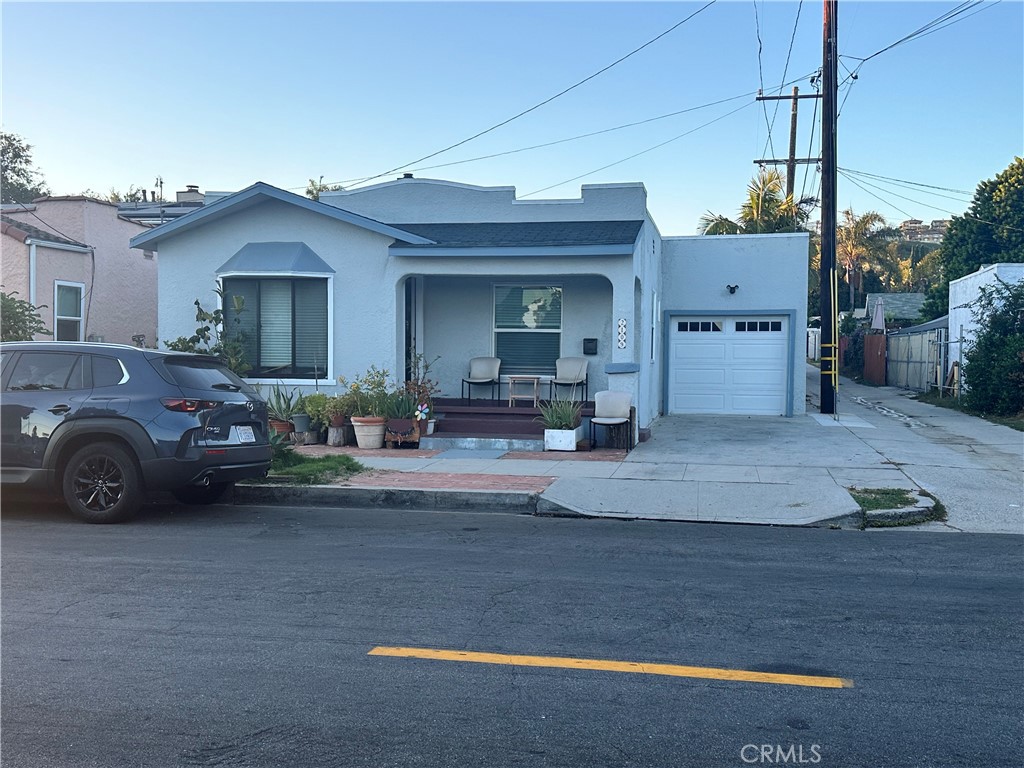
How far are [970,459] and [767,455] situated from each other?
112 inches

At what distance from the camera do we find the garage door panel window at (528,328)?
17344 millimetres

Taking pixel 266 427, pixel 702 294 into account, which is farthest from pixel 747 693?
pixel 702 294

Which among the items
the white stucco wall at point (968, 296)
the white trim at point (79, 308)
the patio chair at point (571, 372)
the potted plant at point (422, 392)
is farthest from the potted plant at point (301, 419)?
the white stucco wall at point (968, 296)

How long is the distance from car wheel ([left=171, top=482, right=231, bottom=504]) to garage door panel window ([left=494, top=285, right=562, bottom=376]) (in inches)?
307

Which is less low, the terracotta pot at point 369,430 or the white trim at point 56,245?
the white trim at point 56,245

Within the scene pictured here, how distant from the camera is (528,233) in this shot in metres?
16.1

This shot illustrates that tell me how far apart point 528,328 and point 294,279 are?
4381mm

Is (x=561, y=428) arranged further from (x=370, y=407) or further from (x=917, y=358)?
(x=917, y=358)

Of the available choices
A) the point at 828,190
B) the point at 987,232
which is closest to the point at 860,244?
the point at 987,232

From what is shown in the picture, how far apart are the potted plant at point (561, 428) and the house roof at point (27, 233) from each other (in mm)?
11512

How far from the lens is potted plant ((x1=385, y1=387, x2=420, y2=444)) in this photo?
1467 cm

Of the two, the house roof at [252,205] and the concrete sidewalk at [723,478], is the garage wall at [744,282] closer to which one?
the concrete sidewalk at [723,478]

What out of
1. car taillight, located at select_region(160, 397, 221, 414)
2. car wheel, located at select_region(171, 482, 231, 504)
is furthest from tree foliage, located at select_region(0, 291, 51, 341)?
car taillight, located at select_region(160, 397, 221, 414)

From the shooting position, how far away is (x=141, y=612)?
6.01m
